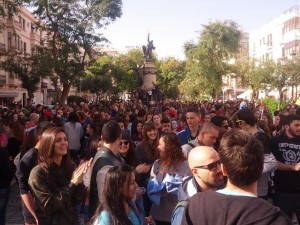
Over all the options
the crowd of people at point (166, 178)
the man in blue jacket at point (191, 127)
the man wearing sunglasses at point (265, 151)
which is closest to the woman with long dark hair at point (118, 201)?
the crowd of people at point (166, 178)

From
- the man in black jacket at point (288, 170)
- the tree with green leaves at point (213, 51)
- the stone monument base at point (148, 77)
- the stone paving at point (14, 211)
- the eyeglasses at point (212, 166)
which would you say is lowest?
the stone paving at point (14, 211)

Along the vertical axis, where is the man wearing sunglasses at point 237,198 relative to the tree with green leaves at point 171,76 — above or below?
below

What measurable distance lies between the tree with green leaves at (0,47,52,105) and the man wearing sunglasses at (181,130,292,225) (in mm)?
29440

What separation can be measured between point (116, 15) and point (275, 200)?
99.1 feet

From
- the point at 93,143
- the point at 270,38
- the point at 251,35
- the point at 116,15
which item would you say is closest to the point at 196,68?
the point at 116,15

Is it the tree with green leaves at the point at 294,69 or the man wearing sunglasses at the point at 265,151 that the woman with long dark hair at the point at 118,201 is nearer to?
the man wearing sunglasses at the point at 265,151

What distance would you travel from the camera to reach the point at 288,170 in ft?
16.5

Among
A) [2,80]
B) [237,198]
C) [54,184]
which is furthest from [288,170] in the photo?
[2,80]

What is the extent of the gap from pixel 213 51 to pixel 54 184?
141 ft

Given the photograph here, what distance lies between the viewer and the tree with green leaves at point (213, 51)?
1783 inches

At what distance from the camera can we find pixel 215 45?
150ft

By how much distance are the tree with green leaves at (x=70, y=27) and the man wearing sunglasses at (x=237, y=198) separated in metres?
29.8

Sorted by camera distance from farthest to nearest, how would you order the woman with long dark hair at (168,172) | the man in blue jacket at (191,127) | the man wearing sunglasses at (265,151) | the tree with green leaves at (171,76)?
1. the tree with green leaves at (171,76)
2. the man in blue jacket at (191,127)
3. the man wearing sunglasses at (265,151)
4. the woman with long dark hair at (168,172)

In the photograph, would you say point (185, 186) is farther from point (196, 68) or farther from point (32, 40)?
point (32, 40)
